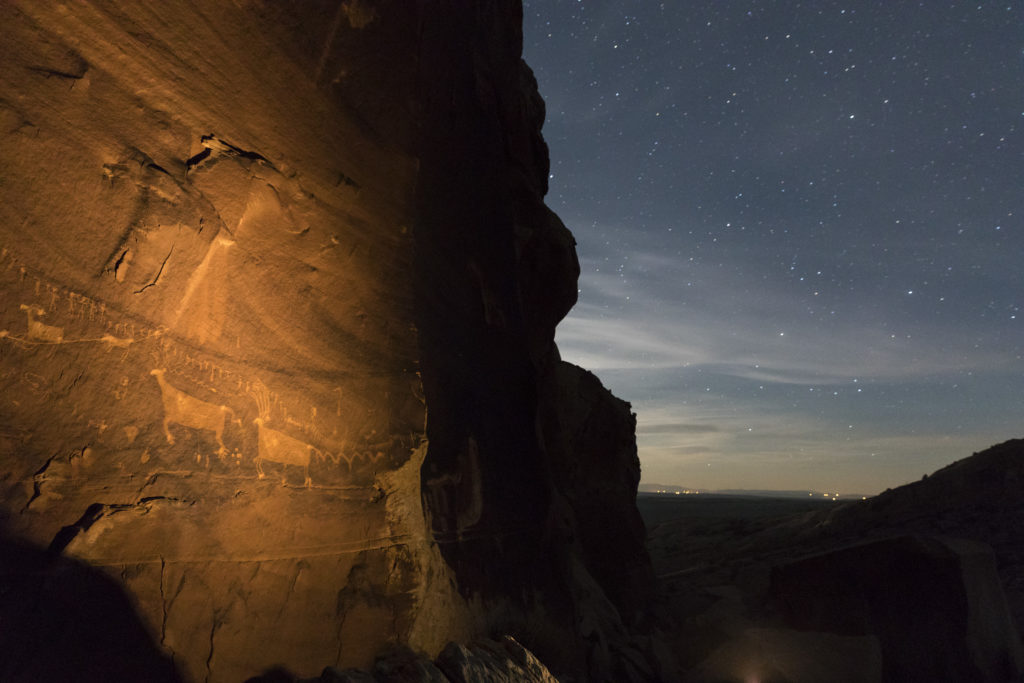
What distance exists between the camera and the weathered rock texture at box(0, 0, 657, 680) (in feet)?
7.86

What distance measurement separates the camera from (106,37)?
8.42 ft

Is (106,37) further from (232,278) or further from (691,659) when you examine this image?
(691,659)

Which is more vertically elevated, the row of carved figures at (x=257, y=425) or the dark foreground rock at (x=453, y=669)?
the row of carved figures at (x=257, y=425)

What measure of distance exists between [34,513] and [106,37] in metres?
2.09

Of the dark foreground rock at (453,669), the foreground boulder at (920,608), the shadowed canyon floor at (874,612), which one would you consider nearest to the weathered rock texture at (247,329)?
the dark foreground rock at (453,669)

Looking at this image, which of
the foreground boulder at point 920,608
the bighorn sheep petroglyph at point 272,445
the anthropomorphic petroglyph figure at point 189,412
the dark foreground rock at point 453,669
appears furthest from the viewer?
the foreground boulder at point 920,608

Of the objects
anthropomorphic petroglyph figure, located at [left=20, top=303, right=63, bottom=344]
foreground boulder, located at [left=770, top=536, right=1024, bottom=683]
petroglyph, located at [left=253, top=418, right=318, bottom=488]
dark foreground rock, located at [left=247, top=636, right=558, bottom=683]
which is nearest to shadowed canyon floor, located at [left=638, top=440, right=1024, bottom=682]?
foreground boulder, located at [left=770, top=536, right=1024, bottom=683]

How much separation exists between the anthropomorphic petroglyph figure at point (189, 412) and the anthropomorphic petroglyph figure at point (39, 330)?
0.39m

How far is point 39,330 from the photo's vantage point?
2357 millimetres

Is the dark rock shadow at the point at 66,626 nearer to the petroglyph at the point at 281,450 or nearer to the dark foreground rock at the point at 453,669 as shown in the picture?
the dark foreground rock at the point at 453,669

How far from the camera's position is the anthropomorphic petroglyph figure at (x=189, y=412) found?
2.70 metres

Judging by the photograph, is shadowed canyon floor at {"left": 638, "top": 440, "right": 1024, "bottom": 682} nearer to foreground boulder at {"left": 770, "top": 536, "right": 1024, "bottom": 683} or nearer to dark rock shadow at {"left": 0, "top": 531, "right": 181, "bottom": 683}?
foreground boulder at {"left": 770, "top": 536, "right": 1024, "bottom": 683}

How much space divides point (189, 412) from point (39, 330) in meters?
0.69

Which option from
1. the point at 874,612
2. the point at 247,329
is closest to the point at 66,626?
the point at 247,329
